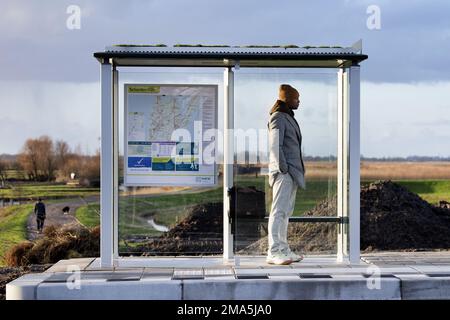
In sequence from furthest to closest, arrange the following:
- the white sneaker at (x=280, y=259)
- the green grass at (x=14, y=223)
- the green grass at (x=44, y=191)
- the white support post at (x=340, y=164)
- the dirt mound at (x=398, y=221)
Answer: the green grass at (x=44, y=191), the green grass at (x=14, y=223), the dirt mound at (x=398, y=221), the white support post at (x=340, y=164), the white sneaker at (x=280, y=259)

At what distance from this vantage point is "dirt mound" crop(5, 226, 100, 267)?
42.8 feet

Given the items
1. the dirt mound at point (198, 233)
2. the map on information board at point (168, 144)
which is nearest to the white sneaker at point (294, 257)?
the dirt mound at point (198, 233)

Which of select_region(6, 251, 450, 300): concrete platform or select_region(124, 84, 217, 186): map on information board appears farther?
select_region(124, 84, 217, 186): map on information board

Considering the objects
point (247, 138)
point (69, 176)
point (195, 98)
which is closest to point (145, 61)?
point (195, 98)

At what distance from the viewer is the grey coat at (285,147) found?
9180 millimetres

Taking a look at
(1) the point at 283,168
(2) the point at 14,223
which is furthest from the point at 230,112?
(2) the point at 14,223

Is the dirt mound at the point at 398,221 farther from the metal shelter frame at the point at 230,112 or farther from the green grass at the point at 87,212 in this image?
the green grass at the point at 87,212

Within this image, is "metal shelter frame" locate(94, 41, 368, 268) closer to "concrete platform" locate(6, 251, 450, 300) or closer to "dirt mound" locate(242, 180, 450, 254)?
"concrete platform" locate(6, 251, 450, 300)

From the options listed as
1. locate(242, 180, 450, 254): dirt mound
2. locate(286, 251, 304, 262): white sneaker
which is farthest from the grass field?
locate(242, 180, 450, 254): dirt mound

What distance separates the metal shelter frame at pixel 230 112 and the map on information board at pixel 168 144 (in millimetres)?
246

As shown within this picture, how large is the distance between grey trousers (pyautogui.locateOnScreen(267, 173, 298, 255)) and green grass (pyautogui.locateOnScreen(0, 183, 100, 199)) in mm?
19591

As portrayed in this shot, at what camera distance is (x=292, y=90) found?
9438 millimetres

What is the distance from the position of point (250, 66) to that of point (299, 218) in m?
2.09
